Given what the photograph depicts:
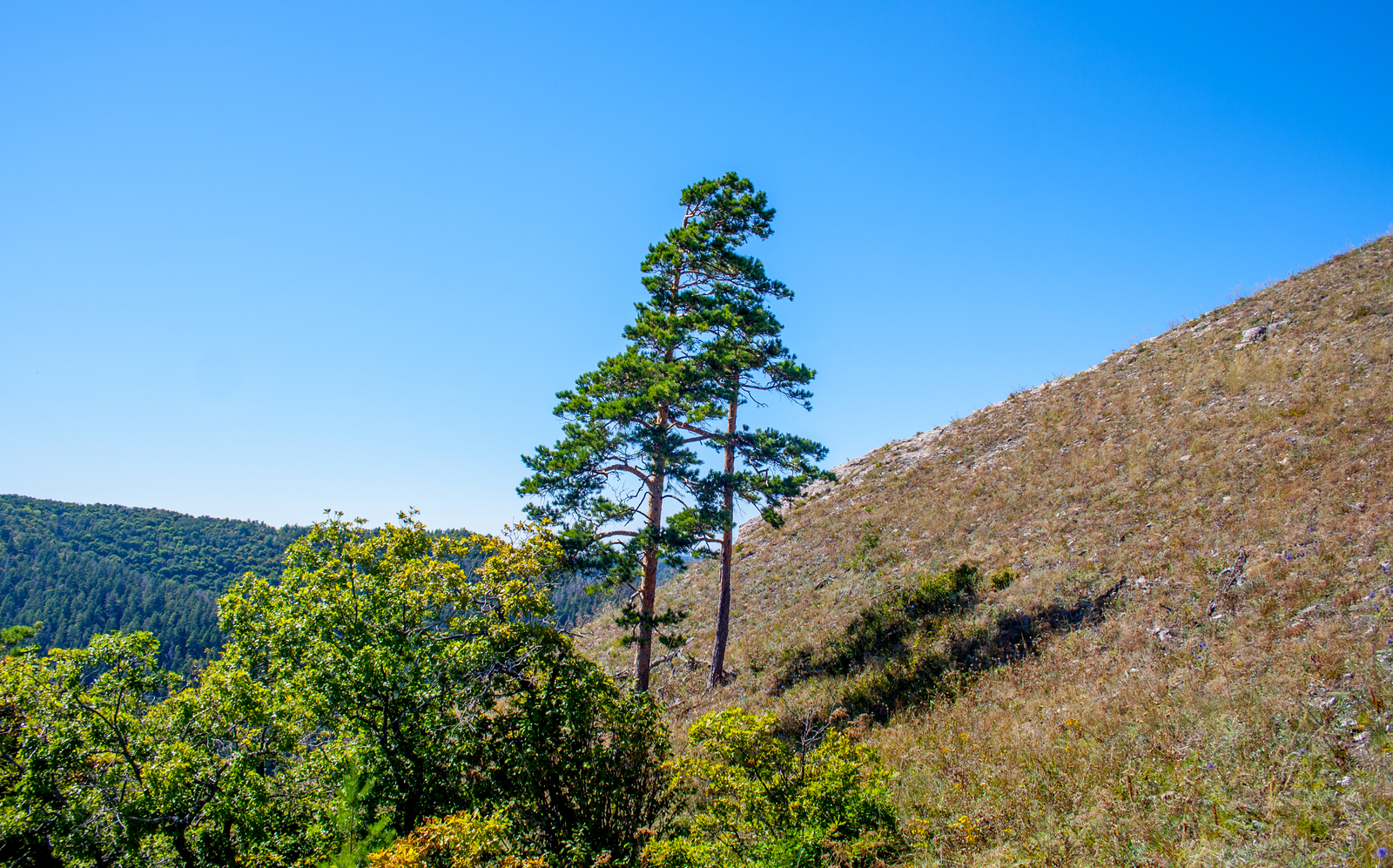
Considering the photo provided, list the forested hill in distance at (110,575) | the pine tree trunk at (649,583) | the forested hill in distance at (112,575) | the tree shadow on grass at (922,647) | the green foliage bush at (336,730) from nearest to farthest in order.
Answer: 1. the green foliage bush at (336,730)
2. the tree shadow on grass at (922,647)
3. the pine tree trunk at (649,583)
4. the forested hill in distance at (112,575)
5. the forested hill in distance at (110,575)

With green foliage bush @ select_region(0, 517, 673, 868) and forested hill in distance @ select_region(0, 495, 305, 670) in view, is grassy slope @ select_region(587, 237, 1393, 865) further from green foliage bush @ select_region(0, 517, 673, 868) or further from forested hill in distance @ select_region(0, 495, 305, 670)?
forested hill in distance @ select_region(0, 495, 305, 670)

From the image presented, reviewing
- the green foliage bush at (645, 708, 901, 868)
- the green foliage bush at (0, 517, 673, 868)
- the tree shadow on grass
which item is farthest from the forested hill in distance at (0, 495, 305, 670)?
the green foliage bush at (645, 708, 901, 868)

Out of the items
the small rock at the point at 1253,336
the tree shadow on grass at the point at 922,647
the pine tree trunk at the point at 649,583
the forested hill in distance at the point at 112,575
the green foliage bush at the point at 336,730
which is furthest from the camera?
the forested hill in distance at the point at 112,575

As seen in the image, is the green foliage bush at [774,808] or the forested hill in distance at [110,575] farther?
the forested hill in distance at [110,575]

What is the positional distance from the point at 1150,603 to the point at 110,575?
759 feet

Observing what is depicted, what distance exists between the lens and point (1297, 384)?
1739 cm

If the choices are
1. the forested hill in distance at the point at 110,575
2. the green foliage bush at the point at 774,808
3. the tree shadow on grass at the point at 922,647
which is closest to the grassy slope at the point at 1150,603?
the tree shadow on grass at the point at 922,647

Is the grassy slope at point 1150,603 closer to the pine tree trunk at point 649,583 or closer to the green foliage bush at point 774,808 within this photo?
the green foliage bush at point 774,808

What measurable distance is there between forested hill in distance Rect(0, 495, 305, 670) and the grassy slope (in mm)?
161420

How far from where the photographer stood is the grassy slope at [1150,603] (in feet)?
19.6

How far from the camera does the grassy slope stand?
5.98 m

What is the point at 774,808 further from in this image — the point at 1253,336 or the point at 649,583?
the point at 1253,336

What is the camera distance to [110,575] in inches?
6506

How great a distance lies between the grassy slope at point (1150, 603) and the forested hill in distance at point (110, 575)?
6355 inches
